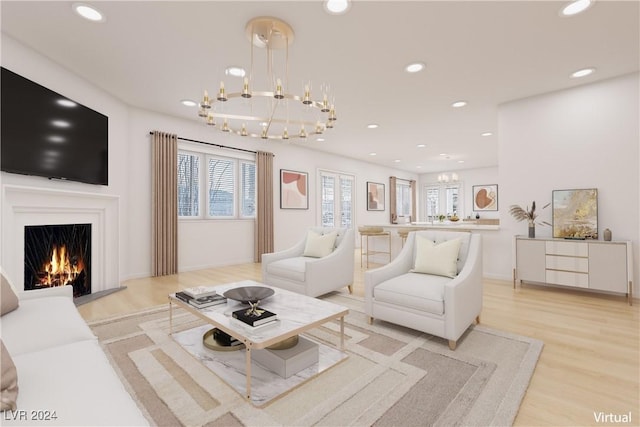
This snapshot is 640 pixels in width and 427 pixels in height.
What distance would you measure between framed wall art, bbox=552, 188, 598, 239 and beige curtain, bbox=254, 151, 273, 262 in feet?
15.8

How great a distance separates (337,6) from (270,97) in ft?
5.65

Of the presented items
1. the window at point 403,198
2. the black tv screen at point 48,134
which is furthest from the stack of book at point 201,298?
the window at point 403,198

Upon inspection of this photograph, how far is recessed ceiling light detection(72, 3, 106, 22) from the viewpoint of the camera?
7.70ft

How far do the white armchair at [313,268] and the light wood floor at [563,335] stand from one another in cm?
43

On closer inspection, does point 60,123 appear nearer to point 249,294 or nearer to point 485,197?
point 249,294

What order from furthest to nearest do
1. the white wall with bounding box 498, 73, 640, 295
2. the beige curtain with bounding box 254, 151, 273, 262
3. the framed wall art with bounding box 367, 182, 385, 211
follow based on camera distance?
1. the framed wall art with bounding box 367, 182, 385, 211
2. the beige curtain with bounding box 254, 151, 273, 262
3. the white wall with bounding box 498, 73, 640, 295

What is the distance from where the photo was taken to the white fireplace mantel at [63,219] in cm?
280

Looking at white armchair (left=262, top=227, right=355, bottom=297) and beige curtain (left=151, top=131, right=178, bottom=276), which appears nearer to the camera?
white armchair (left=262, top=227, right=355, bottom=297)

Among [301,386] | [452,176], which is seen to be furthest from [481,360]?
[452,176]

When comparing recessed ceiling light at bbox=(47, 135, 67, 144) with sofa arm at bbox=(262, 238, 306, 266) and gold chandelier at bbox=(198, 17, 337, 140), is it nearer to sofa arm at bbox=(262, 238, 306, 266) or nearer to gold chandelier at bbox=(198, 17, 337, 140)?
gold chandelier at bbox=(198, 17, 337, 140)

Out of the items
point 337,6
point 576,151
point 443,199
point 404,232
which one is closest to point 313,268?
point 337,6

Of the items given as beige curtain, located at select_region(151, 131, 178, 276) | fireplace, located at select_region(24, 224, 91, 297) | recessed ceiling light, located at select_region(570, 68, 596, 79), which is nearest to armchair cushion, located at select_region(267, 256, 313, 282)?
beige curtain, located at select_region(151, 131, 178, 276)

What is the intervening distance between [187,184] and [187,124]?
1050 millimetres

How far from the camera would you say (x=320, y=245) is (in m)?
3.93
